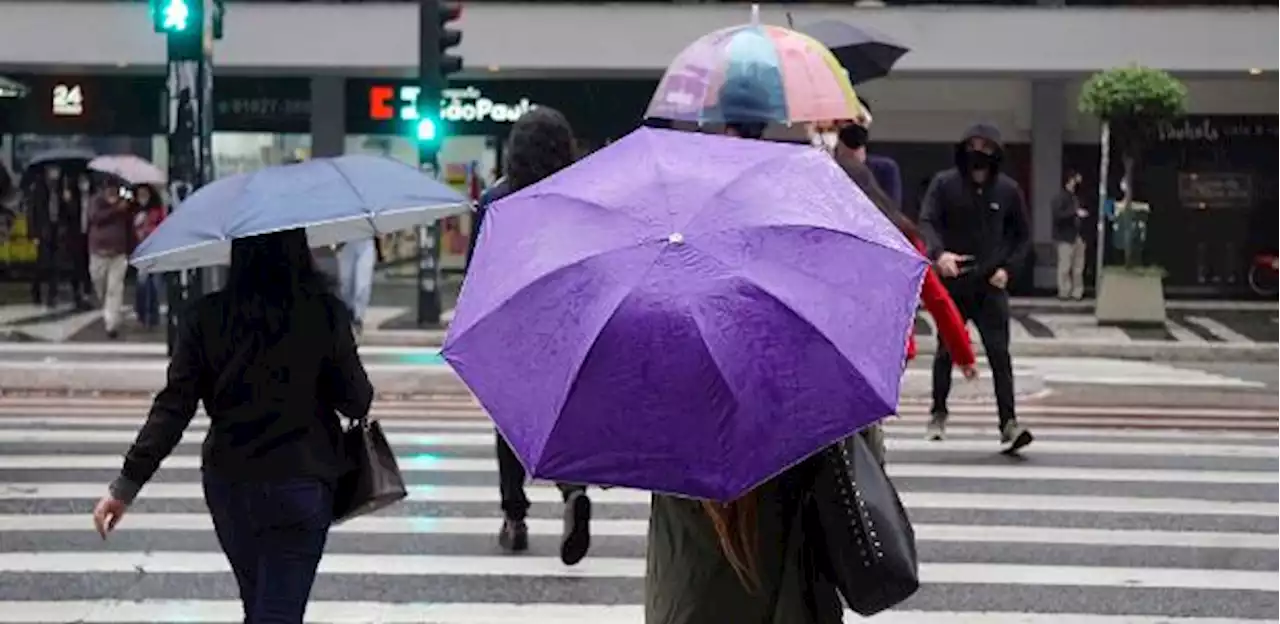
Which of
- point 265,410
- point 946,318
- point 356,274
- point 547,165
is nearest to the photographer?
point 265,410

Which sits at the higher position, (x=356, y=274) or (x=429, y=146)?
(x=429, y=146)

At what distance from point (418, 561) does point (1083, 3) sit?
2262cm

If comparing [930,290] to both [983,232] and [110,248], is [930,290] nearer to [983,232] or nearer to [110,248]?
[983,232]

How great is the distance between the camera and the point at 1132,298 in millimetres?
21828

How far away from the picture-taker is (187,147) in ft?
53.4

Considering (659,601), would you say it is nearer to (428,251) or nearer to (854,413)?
(854,413)

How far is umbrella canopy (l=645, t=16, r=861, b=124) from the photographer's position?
243 inches

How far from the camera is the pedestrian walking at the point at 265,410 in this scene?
194 inches

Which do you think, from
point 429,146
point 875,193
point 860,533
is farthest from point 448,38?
point 860,533

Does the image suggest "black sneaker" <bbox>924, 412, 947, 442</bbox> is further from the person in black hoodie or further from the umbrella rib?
the umbrella rib

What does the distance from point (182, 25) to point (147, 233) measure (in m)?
4.95

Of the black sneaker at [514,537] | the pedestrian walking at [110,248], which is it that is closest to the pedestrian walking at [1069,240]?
the pedestrian walking at [110,248]

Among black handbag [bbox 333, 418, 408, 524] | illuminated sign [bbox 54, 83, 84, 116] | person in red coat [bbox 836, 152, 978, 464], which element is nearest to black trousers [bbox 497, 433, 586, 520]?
person in red coat [bbox 836, 152, 978, 464]

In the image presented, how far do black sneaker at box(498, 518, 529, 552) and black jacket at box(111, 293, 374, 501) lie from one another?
9.77 ft
